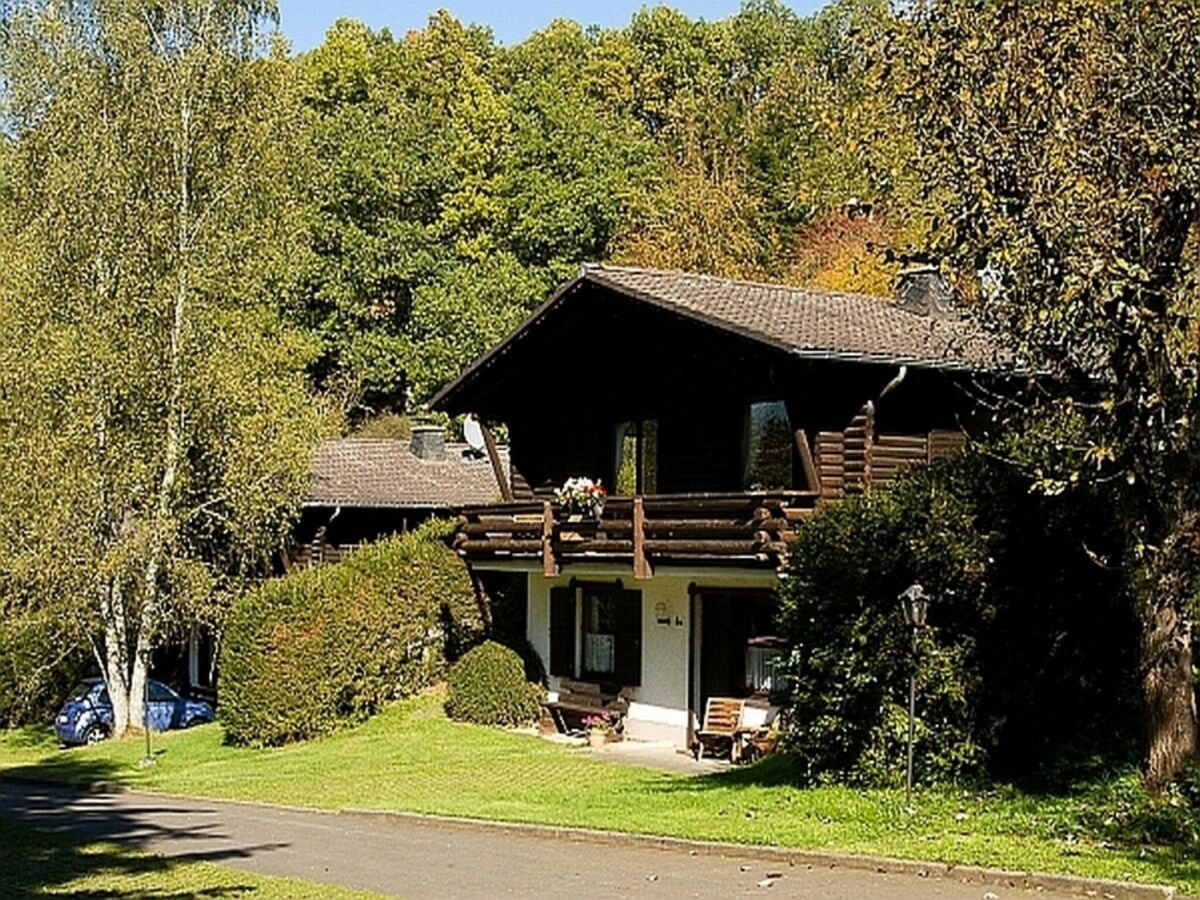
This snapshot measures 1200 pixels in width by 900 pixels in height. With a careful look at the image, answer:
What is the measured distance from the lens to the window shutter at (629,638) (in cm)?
2825

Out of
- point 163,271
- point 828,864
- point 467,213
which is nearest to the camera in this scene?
point 828,864

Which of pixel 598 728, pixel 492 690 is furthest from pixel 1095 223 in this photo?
pixel 492 690

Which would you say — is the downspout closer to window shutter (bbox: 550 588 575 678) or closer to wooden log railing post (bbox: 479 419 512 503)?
window shutter (bbox: 550 588 575 678)

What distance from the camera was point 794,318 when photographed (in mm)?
25969

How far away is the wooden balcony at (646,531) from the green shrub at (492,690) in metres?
1.75

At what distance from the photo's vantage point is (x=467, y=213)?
5631cm

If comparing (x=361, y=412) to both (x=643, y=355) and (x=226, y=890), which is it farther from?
(x=226, y=890)

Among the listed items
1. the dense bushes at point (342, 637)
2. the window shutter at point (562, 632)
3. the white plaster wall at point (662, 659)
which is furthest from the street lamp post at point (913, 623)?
the dense bushes at point (342, 637)

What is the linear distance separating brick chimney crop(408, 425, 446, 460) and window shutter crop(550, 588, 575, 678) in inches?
570

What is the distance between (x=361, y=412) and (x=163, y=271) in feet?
82.8

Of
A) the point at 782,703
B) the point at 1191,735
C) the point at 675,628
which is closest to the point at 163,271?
the point at 675,628

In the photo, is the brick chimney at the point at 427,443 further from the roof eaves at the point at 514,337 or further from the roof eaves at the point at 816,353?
the roof eaves at the point at 816,353

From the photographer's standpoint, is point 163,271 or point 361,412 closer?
point 163,271

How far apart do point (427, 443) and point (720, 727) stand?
20.9 meters
